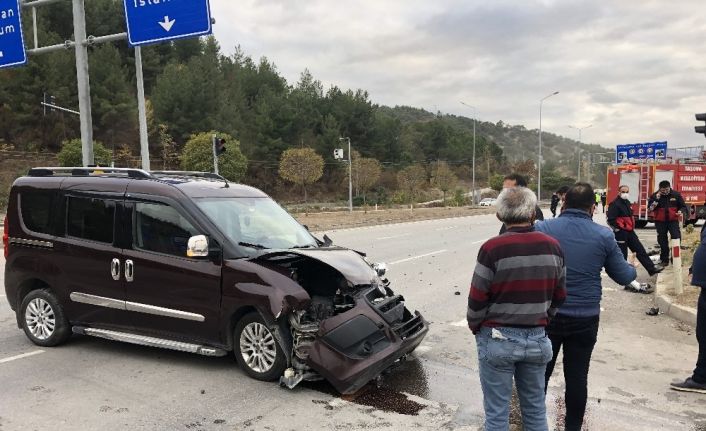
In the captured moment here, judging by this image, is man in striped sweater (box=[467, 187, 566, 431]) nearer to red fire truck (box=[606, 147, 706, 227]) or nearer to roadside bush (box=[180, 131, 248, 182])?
red fire truck (box=[606, 147, 706, 227])

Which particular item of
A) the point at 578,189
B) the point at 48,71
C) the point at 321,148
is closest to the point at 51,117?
the point at 48,71

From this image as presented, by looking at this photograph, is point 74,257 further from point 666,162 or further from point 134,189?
point 666,162

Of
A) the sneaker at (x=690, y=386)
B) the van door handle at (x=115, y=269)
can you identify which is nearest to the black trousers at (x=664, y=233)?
the sneaker at (x=690, y=386)

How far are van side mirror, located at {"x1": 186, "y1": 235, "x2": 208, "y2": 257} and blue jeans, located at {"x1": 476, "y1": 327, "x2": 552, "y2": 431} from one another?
272 centimetres

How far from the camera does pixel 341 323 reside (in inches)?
184

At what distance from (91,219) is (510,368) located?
15.3 ft

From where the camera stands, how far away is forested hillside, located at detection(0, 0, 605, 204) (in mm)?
51406

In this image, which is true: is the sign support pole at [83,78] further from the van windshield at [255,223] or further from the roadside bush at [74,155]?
the roadside bush at [74,155]

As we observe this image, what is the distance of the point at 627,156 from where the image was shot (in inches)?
2005

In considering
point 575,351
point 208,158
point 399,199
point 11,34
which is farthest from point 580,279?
point 399,199

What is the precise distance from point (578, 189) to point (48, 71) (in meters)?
55.8

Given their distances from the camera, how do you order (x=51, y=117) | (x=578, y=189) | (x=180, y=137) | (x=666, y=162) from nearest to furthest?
(x=578, y=189)
(x=666, y=162)
(x=51, y=117)
(x=180, y=137)

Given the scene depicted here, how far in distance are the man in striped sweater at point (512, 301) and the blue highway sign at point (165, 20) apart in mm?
10164

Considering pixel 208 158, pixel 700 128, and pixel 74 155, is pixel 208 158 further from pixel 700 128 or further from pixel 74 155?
pixel 700 128
